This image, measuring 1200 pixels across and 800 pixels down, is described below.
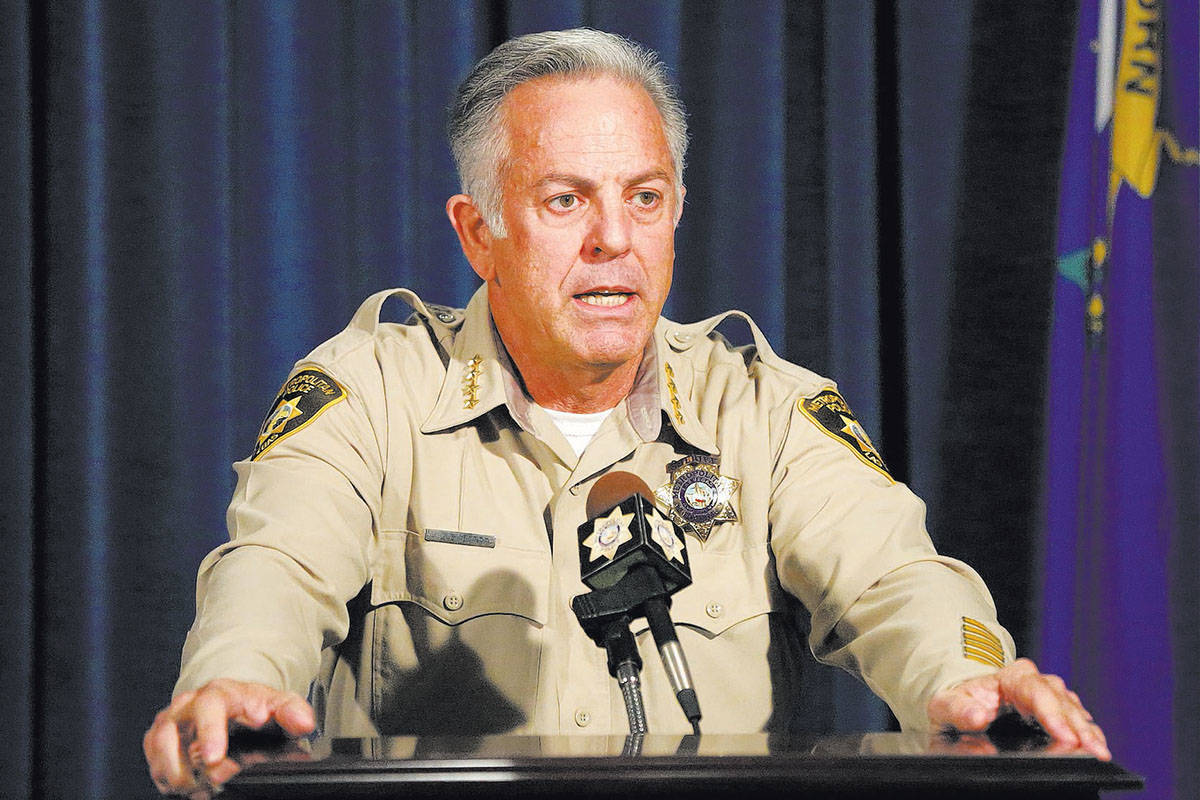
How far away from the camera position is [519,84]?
179cm

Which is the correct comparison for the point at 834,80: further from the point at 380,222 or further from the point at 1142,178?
the point at 380,222

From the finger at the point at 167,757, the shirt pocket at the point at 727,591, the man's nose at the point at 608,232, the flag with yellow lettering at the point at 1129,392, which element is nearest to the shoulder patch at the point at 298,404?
the man's nose at the point at 608,232

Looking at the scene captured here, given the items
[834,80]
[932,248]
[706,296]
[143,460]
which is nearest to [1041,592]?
[932,248]

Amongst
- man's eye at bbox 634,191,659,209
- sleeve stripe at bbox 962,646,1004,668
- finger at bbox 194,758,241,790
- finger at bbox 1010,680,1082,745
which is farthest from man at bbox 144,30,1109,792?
finger at bbox 194,758,241,790

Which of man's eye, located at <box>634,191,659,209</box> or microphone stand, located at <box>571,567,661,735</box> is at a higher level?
man's eye, located at <box>634,191,659,209</box>

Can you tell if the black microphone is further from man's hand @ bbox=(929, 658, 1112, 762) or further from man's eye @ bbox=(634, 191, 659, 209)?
man's eye @ bbox=(634, 191, 659, 209)

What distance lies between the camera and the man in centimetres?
160

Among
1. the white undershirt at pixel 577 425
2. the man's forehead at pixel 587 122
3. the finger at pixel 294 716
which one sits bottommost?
the finger at pixel 294 716

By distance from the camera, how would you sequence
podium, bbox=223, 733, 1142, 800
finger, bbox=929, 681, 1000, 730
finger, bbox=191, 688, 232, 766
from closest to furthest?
podium, bbox=223, 733, 1142, 800
finger, bbox=191, 688, 232, 766
finger, bbox=929, 681, 1000, 730

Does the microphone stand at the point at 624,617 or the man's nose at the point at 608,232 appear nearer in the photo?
the microphone stand at the point at 624,617

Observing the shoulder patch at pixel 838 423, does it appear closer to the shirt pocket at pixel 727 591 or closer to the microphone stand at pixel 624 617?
the shirt pocket at pixel 727 591

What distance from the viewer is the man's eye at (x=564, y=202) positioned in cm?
175

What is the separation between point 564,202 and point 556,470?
0.36 meters

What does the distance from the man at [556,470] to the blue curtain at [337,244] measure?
523mm
